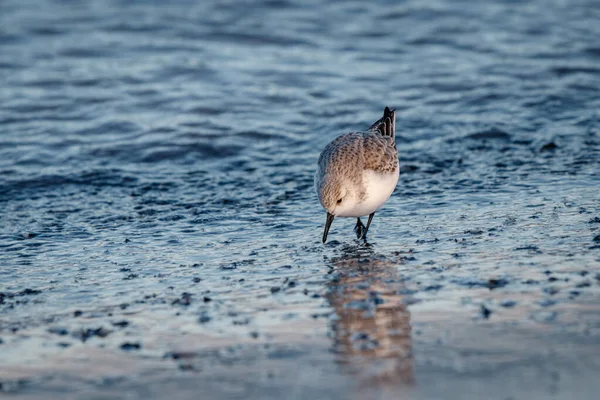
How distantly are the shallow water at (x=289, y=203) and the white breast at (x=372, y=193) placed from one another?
0.25 metres

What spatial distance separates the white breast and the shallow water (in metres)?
0.25

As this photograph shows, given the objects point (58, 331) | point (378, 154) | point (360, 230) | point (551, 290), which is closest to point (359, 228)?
point (360, 230)

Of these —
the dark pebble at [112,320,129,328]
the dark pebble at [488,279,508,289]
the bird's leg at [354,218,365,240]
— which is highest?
the dark pebble at [488,279,508,289]

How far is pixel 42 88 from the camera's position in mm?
11930

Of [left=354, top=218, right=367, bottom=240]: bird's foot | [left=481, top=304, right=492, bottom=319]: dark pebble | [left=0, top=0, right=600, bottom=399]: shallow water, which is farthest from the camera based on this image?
[left=354, top=218, right=367, bottom=240]: bird's foot

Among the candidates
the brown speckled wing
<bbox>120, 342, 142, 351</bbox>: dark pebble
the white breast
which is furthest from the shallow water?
the brown speckled wing

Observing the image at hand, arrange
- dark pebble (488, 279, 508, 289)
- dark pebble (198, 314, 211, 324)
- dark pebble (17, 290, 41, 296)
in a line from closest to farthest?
dark pebble (198, 314, 211, 324), dark pebble (488, 279, 508, 289), dark pebble (17, 290, 41, 296)

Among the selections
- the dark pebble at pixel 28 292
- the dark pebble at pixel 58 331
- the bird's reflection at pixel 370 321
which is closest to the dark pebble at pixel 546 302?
the bird's reflection at pixel 370 321

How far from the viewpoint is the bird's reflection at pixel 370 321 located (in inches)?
164

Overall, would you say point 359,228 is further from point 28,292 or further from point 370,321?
point 28,292

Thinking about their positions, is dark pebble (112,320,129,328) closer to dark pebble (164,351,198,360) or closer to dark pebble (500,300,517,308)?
dark pebble (164,351,198,360)

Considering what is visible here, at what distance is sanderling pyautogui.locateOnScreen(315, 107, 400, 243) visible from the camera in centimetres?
669

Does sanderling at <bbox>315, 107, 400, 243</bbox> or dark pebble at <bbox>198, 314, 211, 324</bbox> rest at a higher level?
sanderling at <bbox>315, 107, 400, 243</bbox>

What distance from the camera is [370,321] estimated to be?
15.9ft
